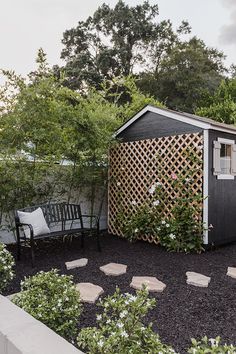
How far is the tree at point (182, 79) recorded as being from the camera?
56.0 feet

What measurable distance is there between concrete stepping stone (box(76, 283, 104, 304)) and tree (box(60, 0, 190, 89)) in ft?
50.3

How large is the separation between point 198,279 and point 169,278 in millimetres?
340

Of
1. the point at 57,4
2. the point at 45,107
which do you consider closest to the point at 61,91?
the point at 45,107

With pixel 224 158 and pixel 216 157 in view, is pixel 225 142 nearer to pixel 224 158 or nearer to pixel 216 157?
pixel 224 158

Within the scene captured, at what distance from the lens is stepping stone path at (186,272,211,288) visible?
11.6ft

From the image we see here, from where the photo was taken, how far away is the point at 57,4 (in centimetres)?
748

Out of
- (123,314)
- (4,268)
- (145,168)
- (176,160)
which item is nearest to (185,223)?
(176,160)

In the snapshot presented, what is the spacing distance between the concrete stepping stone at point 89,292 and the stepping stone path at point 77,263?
0.68 meters

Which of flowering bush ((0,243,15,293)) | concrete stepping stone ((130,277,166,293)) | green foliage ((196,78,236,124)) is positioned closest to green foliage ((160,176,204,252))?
concrete stepping stone ((130,277,166,293))

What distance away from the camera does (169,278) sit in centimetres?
377

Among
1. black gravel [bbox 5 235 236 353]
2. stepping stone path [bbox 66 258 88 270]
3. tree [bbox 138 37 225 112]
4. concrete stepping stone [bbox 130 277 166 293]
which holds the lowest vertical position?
black gravel [bbox 5 235 236 353]

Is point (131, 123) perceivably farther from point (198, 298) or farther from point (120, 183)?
point (198, 298)

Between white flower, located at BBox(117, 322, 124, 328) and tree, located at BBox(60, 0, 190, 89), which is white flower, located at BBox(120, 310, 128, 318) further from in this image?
tree, located at BBox(60, 0, 190, 89)

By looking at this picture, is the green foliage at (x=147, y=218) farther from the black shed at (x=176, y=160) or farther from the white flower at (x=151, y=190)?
the black shed at (x=176, y=160)
